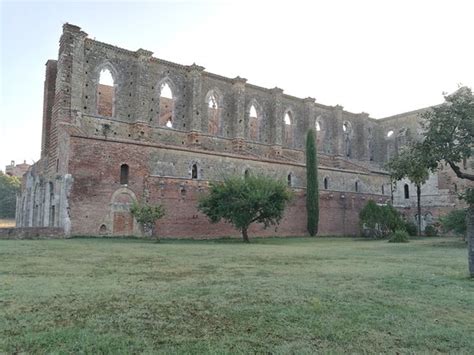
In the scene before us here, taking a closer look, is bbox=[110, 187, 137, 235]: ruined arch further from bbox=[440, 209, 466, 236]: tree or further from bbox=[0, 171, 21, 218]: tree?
bbox=[0, 171, 21, 218]: tree

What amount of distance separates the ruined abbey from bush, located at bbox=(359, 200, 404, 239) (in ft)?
13.9

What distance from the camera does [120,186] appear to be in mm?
24375

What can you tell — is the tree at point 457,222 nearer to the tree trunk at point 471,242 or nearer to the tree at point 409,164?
the tree at point 409,164

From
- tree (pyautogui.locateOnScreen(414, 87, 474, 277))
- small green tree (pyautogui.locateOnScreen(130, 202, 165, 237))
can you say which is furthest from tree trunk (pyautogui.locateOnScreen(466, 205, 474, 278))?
small green tree (pyautogui.locateOnScreen(130, 202, 165, 237))

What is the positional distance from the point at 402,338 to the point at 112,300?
407 centimetres

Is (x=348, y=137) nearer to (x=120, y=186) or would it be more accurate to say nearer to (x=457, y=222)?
(x=457, y=222)

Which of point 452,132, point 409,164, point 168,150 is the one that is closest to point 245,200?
point 168,150

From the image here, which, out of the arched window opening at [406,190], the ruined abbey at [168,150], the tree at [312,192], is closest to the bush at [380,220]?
the tree at [312,192]

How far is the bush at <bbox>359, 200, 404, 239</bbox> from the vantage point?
96.4 ft

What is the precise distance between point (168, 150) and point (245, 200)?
6.98m

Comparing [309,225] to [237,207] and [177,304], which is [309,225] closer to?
[237,207]

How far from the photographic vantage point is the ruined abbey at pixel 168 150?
2381 centimetres

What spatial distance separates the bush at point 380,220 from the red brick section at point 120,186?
696 centimetres

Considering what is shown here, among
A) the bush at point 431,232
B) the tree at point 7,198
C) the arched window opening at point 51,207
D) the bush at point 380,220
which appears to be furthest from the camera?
the tree at point 7,198
